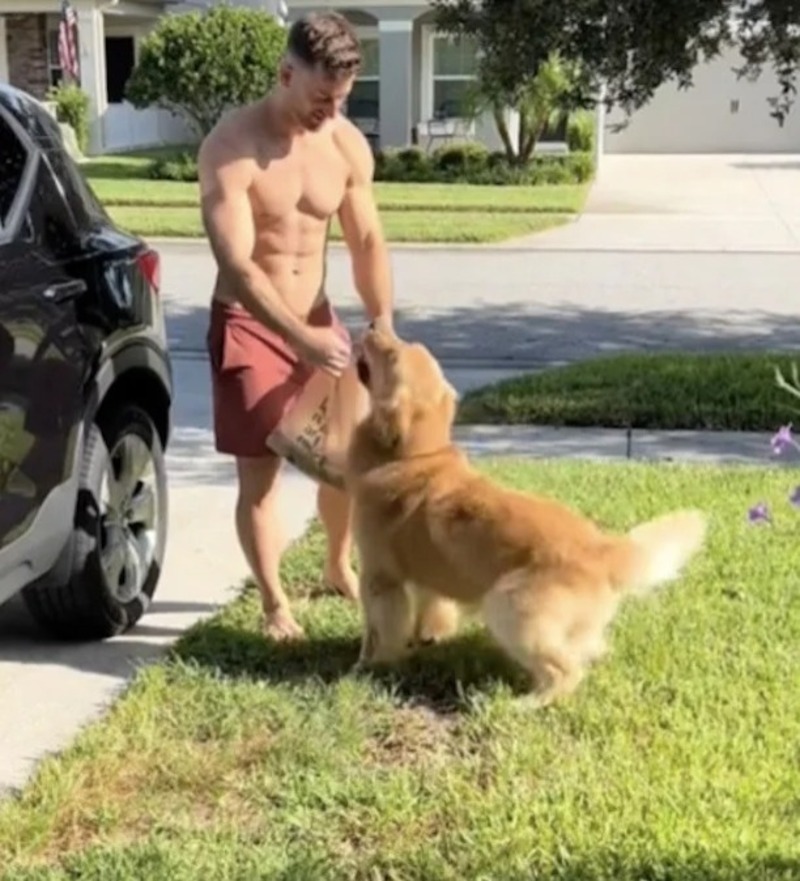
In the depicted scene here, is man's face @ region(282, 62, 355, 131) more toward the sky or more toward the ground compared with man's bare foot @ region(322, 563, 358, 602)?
more toward the sky

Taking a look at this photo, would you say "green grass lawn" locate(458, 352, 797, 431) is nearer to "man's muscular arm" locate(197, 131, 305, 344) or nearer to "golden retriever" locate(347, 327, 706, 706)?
"golden retriever" locate(347, 327, 706, 706)

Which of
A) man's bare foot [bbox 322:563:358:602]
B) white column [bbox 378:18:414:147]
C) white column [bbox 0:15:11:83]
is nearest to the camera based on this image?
man's bare foot [bbox 322:563:358:602]

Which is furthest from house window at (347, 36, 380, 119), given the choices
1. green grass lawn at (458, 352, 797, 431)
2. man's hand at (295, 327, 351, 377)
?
man's hand at (295, 327, 351, 377)

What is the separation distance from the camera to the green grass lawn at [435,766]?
10.7 ft

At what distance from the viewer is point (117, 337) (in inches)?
180

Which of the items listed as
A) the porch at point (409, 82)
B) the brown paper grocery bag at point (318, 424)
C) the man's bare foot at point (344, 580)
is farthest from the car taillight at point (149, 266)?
the porch at point (409, 82)

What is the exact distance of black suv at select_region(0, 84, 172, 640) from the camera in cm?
391

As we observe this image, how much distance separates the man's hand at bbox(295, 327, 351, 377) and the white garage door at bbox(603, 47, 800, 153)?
3121 centimetres

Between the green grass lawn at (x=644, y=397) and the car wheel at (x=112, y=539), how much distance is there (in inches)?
125

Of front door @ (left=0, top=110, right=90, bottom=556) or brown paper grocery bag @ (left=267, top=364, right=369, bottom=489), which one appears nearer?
front door @ (left=0, top=110, right=90, bottom=556)

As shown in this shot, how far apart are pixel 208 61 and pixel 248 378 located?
20.2 m

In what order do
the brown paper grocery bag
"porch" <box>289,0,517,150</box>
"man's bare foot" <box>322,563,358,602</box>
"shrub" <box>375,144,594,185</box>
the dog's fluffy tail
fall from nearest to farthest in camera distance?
1. the dog's fluffy tail
2. the brown paper grocery bag
3. "man's bare foot" <box>322,563,358,602</box>
4. "shrub" <box>375,144,594,185</box>
5. "porch" <box>289,0,517,150</box>

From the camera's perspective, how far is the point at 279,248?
4387mm

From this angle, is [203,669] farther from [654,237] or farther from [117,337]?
[654,237]
